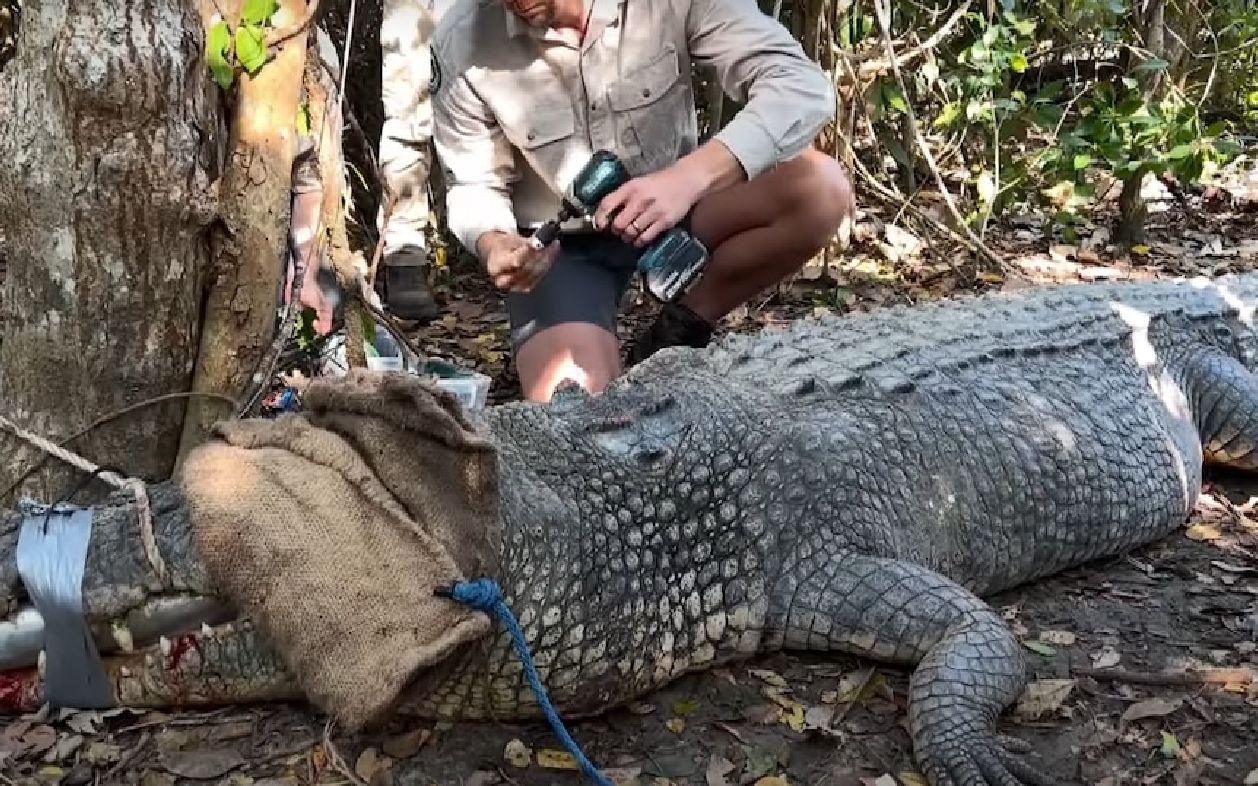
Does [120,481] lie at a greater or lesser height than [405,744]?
greater

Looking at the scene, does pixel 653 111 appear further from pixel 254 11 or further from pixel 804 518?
pixel 804 518

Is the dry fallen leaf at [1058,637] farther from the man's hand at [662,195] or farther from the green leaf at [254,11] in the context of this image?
the green leaf at [254,11]

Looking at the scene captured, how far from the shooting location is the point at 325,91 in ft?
10.5

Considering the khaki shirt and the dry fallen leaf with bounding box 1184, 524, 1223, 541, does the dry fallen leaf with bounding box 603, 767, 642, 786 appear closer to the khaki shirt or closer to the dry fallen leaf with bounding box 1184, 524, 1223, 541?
the khaki shirt

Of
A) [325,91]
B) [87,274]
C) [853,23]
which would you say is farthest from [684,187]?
[853,23]

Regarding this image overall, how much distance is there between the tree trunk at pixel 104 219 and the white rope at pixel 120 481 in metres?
0.05

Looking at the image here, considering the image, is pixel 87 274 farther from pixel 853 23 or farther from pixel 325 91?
pixel 853 23

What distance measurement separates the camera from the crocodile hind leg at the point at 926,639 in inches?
92.0

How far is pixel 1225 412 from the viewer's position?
12.0ft

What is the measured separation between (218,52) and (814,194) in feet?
6.47

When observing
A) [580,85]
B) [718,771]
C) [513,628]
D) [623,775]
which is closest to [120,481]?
[513,628]

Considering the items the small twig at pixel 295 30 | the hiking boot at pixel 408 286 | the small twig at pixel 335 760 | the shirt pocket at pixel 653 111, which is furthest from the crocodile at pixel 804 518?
the hiking boot at pixel 408 286

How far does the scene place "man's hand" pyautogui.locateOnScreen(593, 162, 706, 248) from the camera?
3.11 m

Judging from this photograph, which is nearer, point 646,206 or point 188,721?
point 188,721
